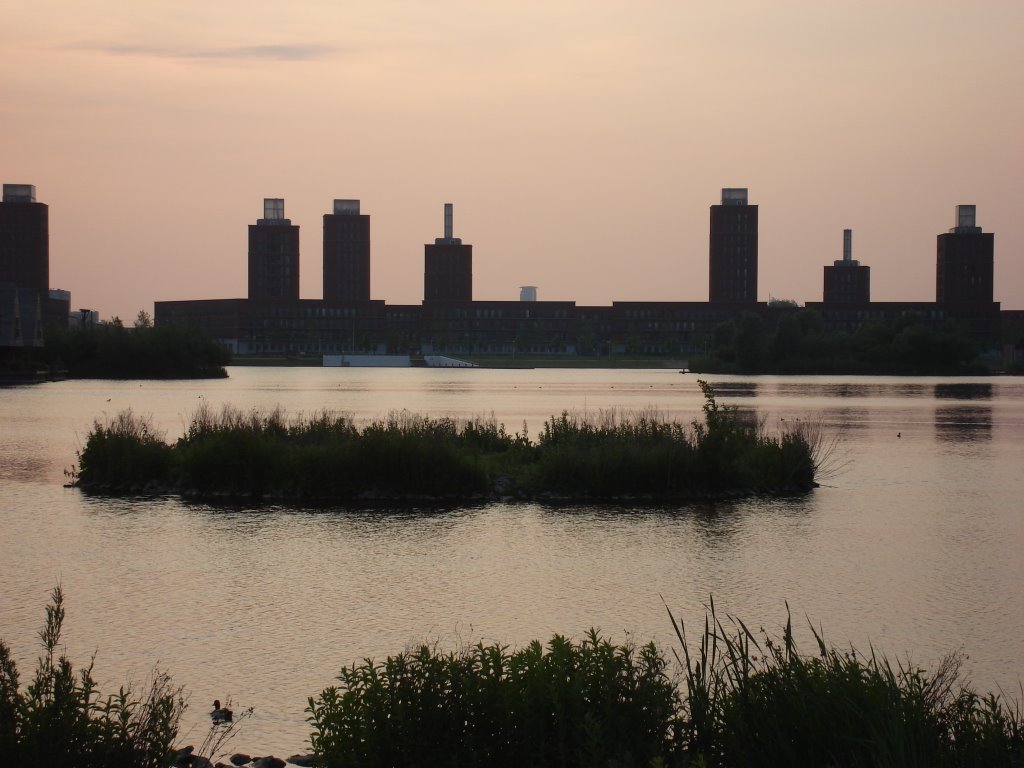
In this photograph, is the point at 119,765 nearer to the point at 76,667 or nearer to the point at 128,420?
the point at 76,667

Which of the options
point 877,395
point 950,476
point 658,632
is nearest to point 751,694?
point 658,632

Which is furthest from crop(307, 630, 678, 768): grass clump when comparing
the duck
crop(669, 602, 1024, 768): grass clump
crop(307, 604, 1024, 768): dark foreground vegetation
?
the duck

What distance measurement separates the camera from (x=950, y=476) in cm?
3878

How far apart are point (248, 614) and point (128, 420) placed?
62.1 ft

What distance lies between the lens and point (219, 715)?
42.1ft

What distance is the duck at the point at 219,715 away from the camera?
1266 centimetres

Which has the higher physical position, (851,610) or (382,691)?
(382,691)

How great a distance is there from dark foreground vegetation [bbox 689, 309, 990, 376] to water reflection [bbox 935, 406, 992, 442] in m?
88.0

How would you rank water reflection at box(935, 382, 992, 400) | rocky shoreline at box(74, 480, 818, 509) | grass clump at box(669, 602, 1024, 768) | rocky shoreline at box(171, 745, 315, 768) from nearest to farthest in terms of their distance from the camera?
grass clump at box(669, 602, 1024, 768)
rocky shoreline at box(171, 745, 315, 768)
rocky shoreline at box(74, 480, 818, 509)
water reflection at box(935, 382, 992, 400)

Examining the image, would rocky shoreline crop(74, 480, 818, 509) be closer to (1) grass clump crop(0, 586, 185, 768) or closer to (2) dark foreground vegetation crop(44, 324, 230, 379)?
(1) grass clump crop(0, 586, 185, 768)

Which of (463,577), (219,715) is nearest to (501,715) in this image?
(219,715)

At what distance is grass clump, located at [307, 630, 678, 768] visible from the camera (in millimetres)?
9211

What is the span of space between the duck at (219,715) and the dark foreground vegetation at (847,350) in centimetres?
16061

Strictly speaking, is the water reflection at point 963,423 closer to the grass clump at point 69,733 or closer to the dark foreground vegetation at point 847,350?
the grass clump at point 69,733
